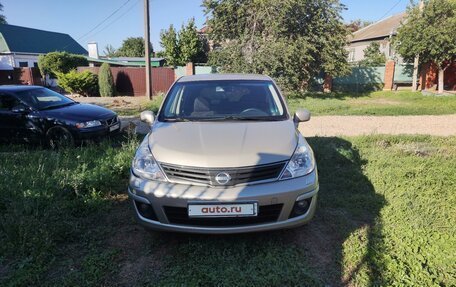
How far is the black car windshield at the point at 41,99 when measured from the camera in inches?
303

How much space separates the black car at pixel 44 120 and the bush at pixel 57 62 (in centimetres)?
1809

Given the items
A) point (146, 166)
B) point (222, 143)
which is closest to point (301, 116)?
point (222, 143)

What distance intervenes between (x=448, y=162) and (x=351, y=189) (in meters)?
1.98

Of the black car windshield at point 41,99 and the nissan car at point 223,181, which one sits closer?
the nissan car at point 223,181

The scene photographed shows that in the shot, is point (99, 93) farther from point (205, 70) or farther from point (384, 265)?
point (384, 265)

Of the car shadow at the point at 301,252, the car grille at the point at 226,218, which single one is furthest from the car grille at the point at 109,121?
the car grille at the point at 226,218

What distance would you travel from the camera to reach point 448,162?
18.4ft

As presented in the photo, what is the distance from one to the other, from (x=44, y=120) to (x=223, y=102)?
16.0ft

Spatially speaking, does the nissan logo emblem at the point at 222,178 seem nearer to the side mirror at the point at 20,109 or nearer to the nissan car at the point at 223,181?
the nissan car at the point at 223,181

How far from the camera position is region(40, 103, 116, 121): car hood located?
7426mm

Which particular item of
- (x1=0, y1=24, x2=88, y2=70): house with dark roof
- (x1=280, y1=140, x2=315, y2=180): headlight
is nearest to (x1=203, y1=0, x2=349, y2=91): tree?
(x1=280, y1=140, x2=315, y2=180): headlight

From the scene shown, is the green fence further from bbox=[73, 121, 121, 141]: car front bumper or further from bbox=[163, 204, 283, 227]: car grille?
bbox=[163, 204, 283, 227]: car grille

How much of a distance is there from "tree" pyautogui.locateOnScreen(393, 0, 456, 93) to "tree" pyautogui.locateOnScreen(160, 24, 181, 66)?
57.7 ft

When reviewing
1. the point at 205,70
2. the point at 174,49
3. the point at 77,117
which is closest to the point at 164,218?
the point at 77,117
